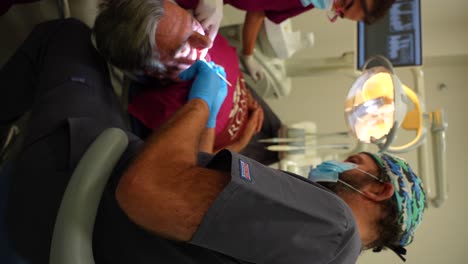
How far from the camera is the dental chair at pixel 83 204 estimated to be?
29.6 inches

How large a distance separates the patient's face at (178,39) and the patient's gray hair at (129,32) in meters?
0.02

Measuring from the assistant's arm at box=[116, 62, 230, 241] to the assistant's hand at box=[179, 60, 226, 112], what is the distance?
403 mm

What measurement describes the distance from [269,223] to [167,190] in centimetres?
21

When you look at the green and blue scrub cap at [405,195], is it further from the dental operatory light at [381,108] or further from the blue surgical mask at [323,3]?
the blue surgical mask at [323,3]

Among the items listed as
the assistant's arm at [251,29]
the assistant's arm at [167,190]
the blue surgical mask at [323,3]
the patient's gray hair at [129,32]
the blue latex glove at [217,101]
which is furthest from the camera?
the assistant's arm at [251,29]

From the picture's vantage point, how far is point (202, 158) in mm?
984

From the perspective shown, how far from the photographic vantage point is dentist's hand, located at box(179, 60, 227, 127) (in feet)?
3.99

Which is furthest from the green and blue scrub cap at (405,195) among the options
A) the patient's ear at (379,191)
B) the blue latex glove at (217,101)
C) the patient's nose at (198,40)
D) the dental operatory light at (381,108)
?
the patient's nose at (198,40)

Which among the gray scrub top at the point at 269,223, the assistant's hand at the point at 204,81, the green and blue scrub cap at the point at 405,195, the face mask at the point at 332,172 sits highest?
the assistant's hand at the point at 204,81

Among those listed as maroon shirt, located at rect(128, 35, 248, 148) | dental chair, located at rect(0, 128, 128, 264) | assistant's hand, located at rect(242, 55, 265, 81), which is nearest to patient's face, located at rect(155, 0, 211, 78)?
maroon shirt, located at rect(128, 35, 248, 148)

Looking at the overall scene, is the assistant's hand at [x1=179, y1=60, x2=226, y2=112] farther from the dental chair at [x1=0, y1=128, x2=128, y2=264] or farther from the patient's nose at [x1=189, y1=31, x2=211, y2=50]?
the dental chair at [x1=0, y1=128, x2=128, y2=264]

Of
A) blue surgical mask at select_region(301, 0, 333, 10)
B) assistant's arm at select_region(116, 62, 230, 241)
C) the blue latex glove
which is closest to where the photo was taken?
assistant's arm at select_region(116, 62, 230, 241)

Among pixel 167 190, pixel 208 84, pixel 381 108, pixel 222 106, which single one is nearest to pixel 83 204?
pixel 167 190

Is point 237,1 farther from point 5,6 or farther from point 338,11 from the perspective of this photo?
point 5,6
